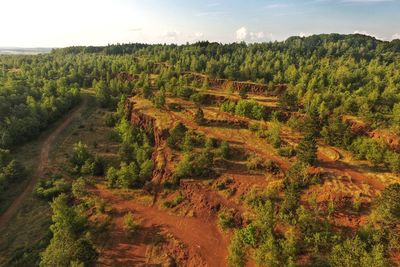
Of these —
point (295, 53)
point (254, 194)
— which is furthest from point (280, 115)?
point (295, 53)

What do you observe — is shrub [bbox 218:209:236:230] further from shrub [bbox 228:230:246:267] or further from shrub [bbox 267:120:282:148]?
shrub [bbox 267:120:282:148]

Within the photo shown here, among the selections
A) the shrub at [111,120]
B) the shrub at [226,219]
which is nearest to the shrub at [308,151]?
the shrub at [226,219]

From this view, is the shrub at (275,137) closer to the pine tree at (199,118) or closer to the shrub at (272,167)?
the shrub at (272,167)

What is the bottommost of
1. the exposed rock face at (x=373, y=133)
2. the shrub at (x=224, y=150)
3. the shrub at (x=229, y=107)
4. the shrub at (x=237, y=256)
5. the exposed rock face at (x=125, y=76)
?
the shrub at (x=237, y=256)

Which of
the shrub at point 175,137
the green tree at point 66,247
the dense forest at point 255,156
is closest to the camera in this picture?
the green tree at point 66,247

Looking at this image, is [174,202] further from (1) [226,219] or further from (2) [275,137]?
(2) [275,137]
